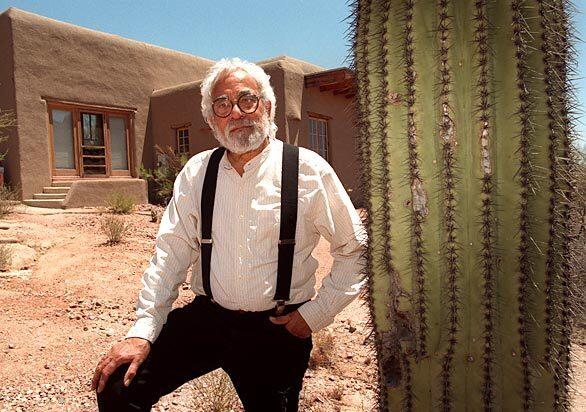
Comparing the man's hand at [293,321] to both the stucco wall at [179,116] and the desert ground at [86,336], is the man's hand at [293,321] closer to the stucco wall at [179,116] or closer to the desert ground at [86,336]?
the desert ground at [86,336]

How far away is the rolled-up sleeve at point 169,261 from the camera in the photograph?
2184 millimetres

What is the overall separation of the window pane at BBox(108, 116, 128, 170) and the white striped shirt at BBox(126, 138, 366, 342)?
1170 cm

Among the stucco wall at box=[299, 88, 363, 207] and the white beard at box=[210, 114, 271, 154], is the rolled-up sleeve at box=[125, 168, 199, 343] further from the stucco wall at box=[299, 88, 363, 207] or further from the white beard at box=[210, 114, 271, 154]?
the stucco wall at box=[299, 88, 363, 207]

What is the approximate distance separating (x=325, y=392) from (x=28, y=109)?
10.9 meters

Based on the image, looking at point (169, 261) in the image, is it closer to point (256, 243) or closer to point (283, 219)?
point (256, 243)

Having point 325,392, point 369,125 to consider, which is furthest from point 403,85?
point 325,392

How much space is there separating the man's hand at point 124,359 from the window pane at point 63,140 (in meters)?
11.3

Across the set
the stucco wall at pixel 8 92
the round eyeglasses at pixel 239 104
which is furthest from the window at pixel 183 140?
the round eyeglasses at pixel 239 104

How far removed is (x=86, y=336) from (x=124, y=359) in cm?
230

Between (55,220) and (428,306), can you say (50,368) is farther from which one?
(55,220)

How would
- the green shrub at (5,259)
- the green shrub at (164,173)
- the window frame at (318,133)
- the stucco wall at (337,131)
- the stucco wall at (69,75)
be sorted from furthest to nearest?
1. the window frame at (318,133)
2. the stucco wall at (337,131)
3. the green shrub at (164,173)
4. the stucco wall at (69,75)
5. the green shrub at (5,259)

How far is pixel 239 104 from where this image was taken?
96.3 inches

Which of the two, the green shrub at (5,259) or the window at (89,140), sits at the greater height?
the window at (89,140)

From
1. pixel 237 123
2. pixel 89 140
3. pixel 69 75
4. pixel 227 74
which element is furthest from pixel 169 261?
pixel 89 140
